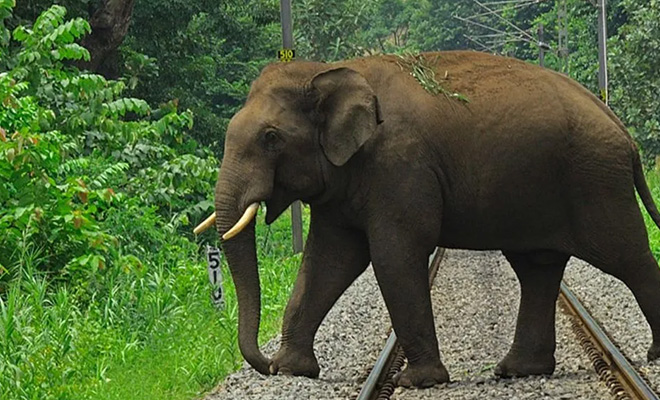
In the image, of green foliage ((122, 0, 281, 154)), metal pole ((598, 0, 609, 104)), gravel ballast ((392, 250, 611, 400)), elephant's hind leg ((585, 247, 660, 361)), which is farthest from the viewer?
metal pole ((598, 0, 609, 104))

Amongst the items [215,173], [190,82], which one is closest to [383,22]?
[190,82]

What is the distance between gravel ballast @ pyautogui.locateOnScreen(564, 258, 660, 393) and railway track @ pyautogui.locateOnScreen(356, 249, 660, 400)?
0.40 feet

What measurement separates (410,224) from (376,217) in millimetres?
272

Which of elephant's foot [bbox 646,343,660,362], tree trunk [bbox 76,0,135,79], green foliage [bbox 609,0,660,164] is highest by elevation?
elephant's foot [bbox 646,343,660,362]

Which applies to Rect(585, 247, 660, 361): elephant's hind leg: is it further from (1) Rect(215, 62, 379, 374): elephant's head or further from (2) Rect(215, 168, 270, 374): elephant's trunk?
(2) Rect(215, 168, 270, 374): elephant's trunk

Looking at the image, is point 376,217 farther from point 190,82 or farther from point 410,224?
point 190,82

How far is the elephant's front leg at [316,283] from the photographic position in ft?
34.7

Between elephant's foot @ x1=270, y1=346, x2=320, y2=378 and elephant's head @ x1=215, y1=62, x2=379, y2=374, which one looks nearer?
elephant's head @ x1=215, y1=62, x2=379, y2=374

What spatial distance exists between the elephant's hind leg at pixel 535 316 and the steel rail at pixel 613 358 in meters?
0.43

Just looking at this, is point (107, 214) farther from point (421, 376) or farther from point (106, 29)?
point (421, 376)

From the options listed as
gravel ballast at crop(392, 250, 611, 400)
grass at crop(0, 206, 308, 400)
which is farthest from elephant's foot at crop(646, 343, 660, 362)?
grass at crop(0, 206, 308, 400)

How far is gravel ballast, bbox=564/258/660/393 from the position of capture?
35.0 ft

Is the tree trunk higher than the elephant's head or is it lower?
lower

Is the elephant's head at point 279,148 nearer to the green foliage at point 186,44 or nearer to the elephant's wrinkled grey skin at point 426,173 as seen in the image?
the elephant's wrinkled grey skin at point 426,173
